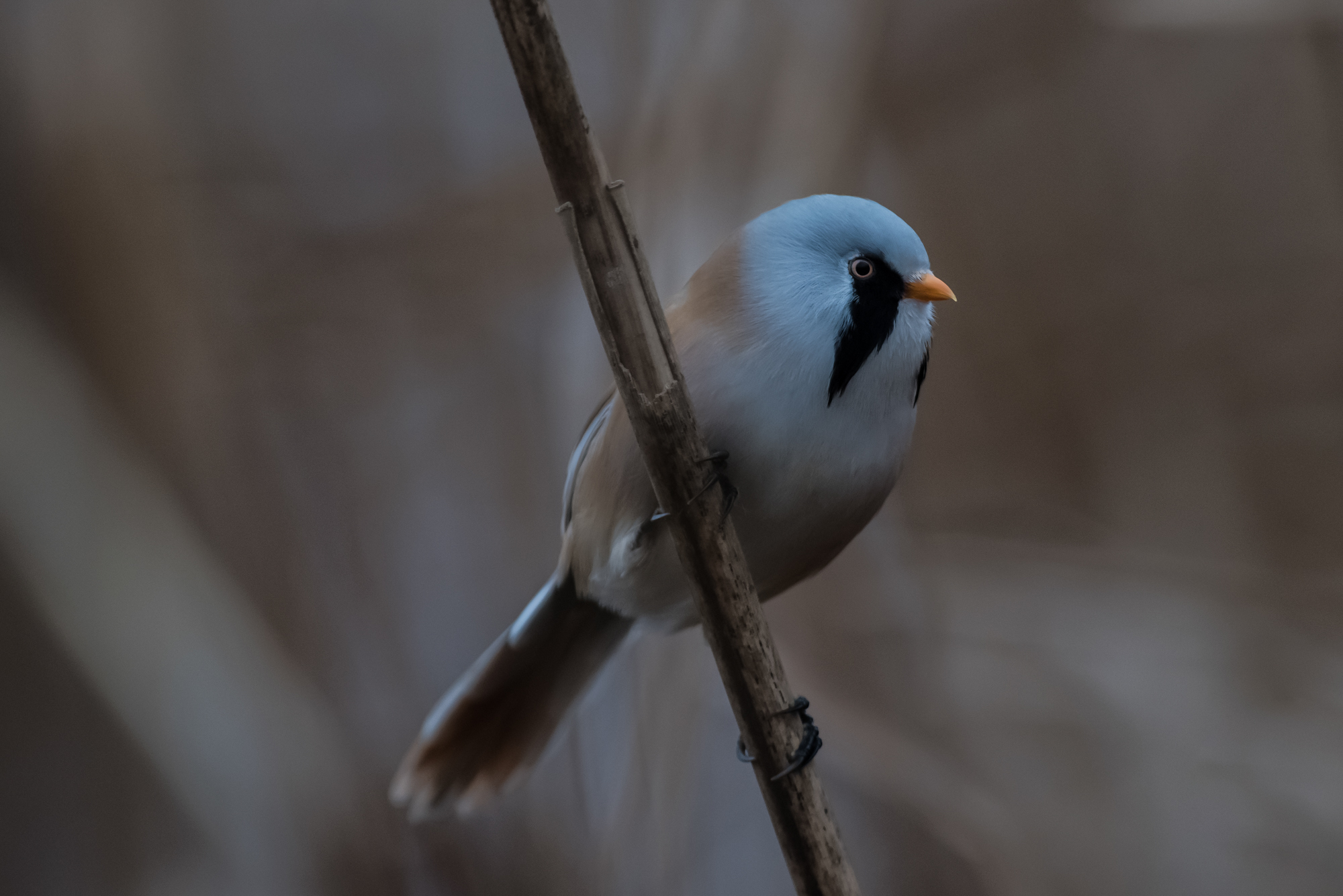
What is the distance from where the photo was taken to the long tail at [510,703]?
1991mm

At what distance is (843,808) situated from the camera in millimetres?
2441

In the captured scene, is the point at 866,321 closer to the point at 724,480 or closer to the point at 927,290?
the point at 927,290

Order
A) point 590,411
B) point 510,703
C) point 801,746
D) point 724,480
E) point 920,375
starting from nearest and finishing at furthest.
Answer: point 801,746, point 724,480, point 920,375, point 510,703, point 590,411

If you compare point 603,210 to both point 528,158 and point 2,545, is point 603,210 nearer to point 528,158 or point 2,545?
point 528,158

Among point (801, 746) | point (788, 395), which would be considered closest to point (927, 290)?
point (788, 395)

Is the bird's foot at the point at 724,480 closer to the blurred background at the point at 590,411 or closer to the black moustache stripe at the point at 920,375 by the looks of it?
the black moustache stripe at the point at 920,375

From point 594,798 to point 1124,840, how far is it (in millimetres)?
1320

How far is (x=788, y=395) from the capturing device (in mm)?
1501

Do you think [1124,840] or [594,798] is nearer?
[594,798]

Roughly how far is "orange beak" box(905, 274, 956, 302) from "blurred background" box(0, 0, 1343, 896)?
852mm

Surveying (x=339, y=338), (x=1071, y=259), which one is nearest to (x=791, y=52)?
(x=1071, y=259)

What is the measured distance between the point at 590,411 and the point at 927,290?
1.04 m

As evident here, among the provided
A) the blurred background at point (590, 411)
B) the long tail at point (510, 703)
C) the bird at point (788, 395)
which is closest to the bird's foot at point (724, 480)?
the bird at point (788, 395)

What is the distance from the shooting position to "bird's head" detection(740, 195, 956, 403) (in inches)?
60.7
